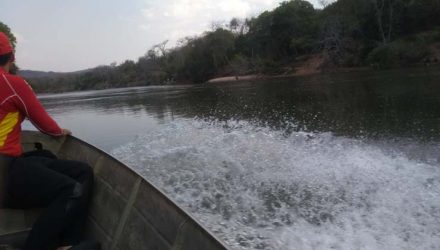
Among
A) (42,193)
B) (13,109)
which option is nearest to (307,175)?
(42,193)

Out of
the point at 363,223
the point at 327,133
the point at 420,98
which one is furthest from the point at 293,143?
the point at 420,98

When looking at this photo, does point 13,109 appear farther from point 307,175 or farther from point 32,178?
point 307,175

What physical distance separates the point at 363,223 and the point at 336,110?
11.8 meters

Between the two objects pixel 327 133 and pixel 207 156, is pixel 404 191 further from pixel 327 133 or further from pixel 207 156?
pixel 327 133

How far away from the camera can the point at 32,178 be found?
3.61 m

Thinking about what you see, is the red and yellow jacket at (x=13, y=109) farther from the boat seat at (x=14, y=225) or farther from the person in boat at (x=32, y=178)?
the boat seat at (x=14, y=225)

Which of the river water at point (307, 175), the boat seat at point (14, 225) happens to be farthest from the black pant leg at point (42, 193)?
the river water at point (307, 175)

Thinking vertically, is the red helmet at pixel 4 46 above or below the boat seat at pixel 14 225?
above

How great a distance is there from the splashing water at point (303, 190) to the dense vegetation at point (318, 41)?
136 feet

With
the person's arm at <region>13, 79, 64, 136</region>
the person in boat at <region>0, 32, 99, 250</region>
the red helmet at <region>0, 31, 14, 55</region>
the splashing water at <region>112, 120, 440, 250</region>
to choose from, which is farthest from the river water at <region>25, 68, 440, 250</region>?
the red helmet at <region>0, 31, 14, 55</region>

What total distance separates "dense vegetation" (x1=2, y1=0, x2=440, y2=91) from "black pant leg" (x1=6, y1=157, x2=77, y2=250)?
47.9 meters

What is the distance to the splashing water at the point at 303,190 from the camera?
5.10m

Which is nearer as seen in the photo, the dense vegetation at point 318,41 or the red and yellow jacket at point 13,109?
the red and yellow jacket at point 13,109

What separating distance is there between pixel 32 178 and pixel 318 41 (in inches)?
2554
